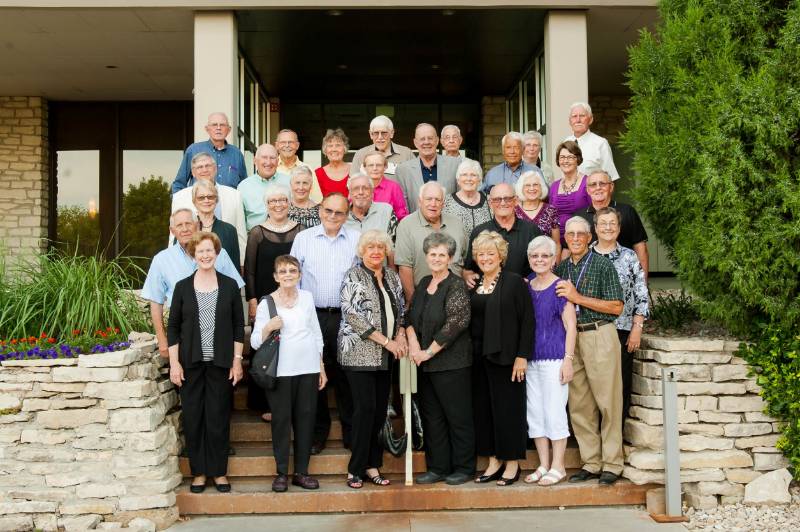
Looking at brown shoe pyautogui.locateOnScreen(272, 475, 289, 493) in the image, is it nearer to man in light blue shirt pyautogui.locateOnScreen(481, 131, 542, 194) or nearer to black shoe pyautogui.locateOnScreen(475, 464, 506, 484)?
black shoe pyautogui.locateOnScreen(475, 464, 506, 484)

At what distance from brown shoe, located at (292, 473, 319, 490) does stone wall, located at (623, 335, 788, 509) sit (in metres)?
Result: 2.04

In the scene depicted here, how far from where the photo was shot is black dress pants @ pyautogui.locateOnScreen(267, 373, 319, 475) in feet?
15.7

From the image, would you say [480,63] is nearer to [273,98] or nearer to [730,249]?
[273,98]

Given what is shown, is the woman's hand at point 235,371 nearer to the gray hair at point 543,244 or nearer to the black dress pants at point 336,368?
the black dress pants at point 336,368

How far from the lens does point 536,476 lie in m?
4.91

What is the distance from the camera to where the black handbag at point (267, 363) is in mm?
4664

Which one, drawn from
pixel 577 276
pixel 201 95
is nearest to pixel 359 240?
pixel 577 276

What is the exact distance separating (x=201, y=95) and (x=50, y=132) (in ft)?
17.3

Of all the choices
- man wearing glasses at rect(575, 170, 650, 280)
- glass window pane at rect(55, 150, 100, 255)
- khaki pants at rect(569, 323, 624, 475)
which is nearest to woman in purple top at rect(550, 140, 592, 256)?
man wearing glasses at rect(575, 170, 650, 280)

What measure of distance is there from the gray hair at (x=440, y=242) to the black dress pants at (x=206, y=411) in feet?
4.95

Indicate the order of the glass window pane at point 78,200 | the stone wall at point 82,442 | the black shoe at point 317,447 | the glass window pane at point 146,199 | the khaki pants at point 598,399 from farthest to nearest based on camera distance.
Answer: the glass window pane at point 78,200 < the glass window pane at point 146,199 < the black shoe at point 317,447 < the khaki pants at point 598,399 < the stone wall at point 82,442

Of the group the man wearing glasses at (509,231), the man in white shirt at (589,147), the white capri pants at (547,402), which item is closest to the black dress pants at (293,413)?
the man wearing glasses at (509,231)

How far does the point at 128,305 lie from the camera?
219 inches

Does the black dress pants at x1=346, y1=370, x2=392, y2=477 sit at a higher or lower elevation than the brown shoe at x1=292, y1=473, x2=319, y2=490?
higher
